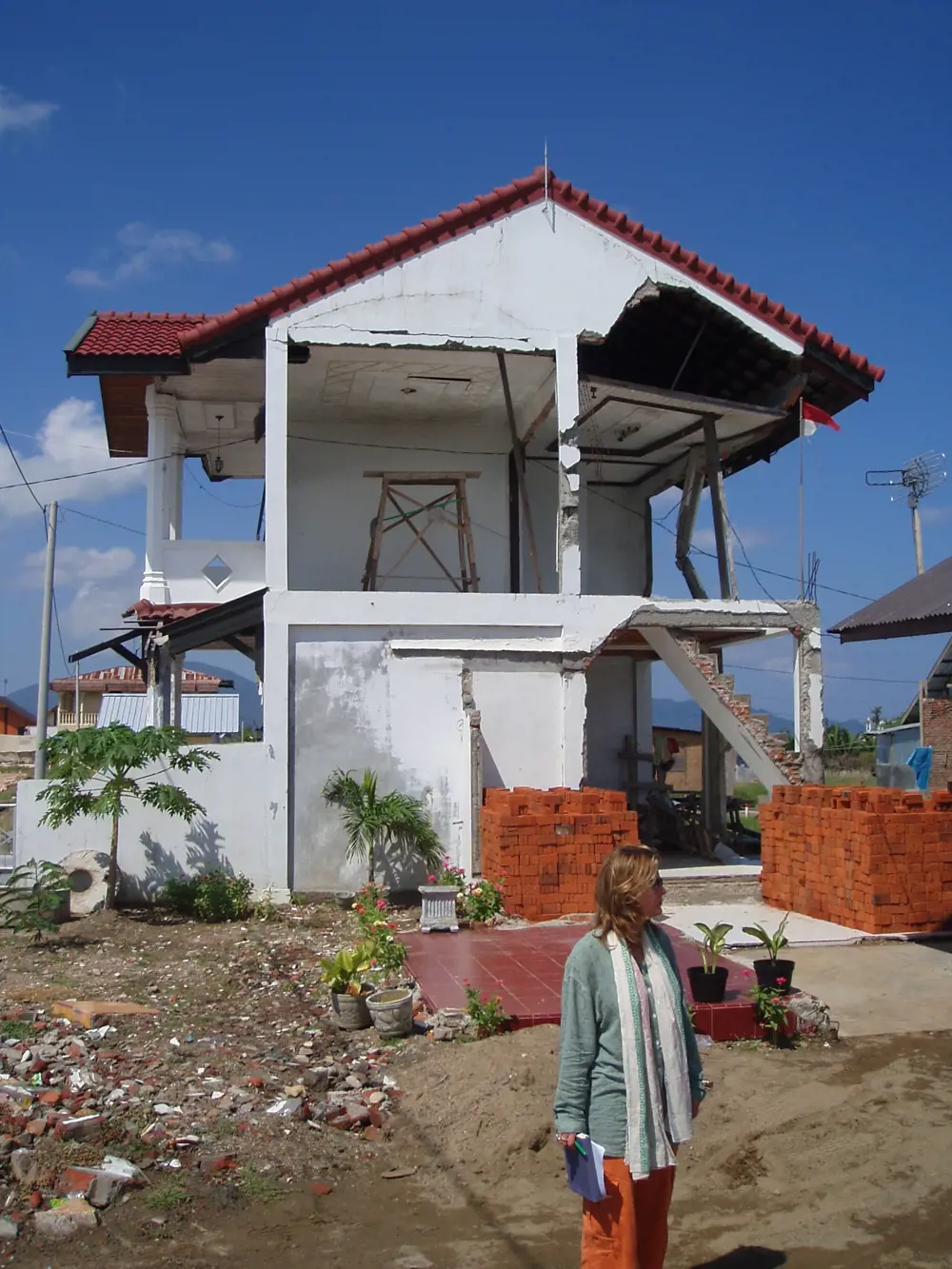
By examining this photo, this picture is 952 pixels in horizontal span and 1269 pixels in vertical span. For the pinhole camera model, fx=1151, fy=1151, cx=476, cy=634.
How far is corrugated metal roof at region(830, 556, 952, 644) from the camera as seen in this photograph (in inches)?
366

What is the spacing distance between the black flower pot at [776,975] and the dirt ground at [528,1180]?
1.37 feet

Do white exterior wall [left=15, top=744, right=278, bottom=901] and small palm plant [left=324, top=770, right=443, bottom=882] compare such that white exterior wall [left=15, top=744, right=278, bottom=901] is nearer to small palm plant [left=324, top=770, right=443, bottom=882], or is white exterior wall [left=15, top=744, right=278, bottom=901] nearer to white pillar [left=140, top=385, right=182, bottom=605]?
small palm plant [left=324, top=770, right=443, bottom=882]

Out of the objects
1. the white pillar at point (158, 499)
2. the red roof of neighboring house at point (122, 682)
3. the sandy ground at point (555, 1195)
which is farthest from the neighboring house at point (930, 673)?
the red roof of neighboring house at point (122, 682)

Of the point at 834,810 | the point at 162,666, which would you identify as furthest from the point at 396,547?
the point at 834,810

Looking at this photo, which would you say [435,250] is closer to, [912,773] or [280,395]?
[280,395]

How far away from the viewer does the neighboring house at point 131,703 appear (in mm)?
34844

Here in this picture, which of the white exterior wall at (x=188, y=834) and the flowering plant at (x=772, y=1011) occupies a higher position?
the white exterior wall at (x=188, y=834)

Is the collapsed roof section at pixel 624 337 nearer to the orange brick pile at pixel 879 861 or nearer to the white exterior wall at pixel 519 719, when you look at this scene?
the white exterior wall at pixel 519 719

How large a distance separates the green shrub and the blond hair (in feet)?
32.6

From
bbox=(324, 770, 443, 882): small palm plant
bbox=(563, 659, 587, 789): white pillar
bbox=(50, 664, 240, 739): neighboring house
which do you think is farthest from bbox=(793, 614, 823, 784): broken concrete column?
bbox=(50, 664, 240, 739): neighboring house

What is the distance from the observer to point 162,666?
1609 cm

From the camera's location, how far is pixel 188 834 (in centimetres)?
1389

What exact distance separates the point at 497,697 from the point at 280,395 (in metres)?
4.71

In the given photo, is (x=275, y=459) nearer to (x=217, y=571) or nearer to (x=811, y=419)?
(x=217, y=571)
